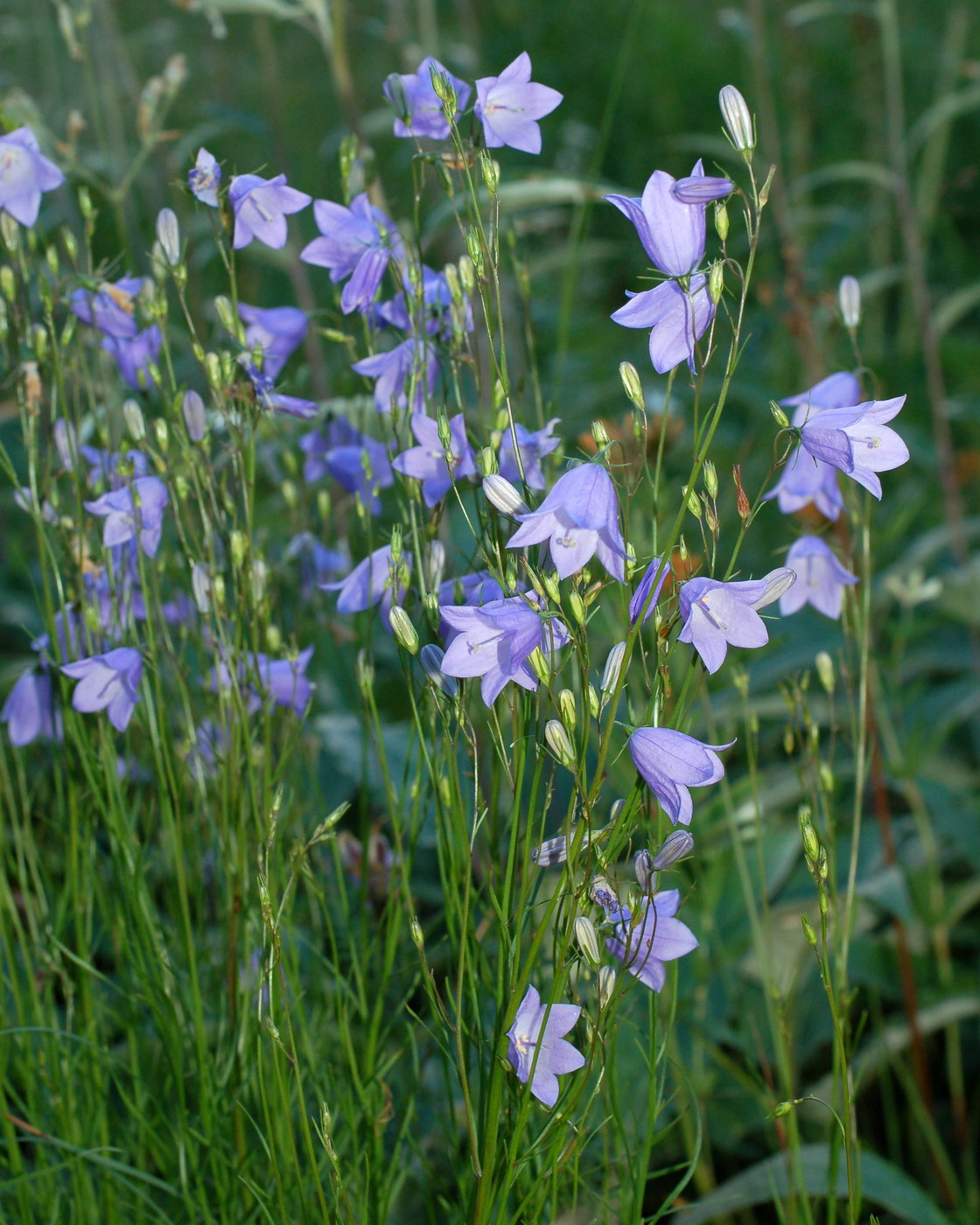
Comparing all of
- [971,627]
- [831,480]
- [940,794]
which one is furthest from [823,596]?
[971,627]

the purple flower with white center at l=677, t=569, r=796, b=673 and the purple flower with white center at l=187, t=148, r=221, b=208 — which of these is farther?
the purple flower with white center at l=187, t=148, r=221, b=208

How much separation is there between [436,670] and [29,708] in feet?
1.67

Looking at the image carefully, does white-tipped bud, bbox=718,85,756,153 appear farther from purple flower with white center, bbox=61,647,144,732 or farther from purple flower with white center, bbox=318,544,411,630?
purple flower with white center, bbox=61,647,144,732

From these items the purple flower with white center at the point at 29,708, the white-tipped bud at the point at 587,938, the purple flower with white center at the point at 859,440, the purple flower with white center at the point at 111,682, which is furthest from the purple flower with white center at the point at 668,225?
the purple flower with white center at the point at 29,708

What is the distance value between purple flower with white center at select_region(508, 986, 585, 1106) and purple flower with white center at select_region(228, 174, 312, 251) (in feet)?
1.87

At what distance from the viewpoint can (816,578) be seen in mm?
894

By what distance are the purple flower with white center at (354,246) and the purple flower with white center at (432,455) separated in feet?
0.36

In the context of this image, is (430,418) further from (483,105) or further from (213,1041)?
(213,1041)

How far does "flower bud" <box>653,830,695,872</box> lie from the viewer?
586 millimetres

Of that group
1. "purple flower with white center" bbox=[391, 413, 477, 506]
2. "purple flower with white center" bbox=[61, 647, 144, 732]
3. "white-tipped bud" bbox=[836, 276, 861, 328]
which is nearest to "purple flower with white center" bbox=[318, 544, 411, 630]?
"purple flower with white center" bbox=[391, 413, 477, 506]

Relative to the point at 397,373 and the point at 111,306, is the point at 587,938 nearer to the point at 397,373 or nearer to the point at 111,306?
the point at 397,373

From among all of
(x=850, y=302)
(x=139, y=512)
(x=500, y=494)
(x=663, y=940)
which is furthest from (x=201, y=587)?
(x=850, y=302)

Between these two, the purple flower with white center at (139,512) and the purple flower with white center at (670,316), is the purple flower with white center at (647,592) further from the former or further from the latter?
the purple flower with white center at (139,512)

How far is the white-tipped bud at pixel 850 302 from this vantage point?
823 mm
